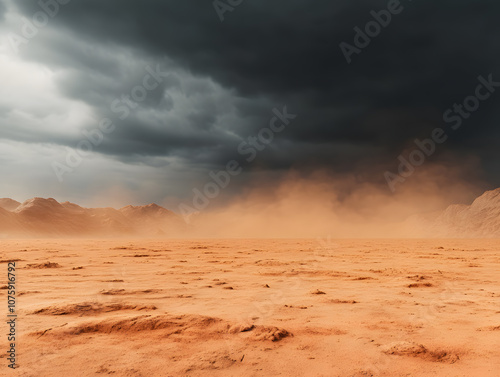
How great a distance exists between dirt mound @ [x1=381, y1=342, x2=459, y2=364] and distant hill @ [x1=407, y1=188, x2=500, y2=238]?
81162 millimetres

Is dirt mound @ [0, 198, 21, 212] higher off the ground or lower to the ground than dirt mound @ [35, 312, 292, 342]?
higher

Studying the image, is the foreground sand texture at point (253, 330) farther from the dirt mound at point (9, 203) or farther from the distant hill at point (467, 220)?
the dirt mound at point (9, 203)

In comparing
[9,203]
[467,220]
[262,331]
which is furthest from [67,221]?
[467,220]

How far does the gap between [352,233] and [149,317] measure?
265 ft

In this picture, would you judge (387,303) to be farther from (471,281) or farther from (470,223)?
(470,223)

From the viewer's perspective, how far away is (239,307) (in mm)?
5090

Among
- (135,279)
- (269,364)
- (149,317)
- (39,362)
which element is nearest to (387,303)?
(269,364)

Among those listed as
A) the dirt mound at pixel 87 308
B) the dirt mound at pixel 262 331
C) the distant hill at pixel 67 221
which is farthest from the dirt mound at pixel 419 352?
the distant hill at pixel 67 221

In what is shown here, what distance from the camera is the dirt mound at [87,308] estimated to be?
463cm

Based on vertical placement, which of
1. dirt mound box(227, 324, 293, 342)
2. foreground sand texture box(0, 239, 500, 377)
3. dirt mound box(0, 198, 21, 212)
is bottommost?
foreground sand texture box(0, 239, 500, 377)

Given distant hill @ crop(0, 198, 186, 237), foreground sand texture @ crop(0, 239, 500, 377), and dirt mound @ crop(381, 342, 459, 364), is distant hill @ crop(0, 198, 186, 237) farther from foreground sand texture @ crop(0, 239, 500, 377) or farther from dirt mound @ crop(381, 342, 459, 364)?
dirt mound @ crop(381, 342, 459, 364)

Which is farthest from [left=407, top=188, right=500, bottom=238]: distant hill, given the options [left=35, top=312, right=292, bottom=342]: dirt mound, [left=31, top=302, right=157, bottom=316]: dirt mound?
[left=31, top=302, right=157, bottom=316]: dirt mound

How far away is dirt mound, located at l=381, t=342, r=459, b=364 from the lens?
3229mm

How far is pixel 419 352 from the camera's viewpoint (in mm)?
3312
